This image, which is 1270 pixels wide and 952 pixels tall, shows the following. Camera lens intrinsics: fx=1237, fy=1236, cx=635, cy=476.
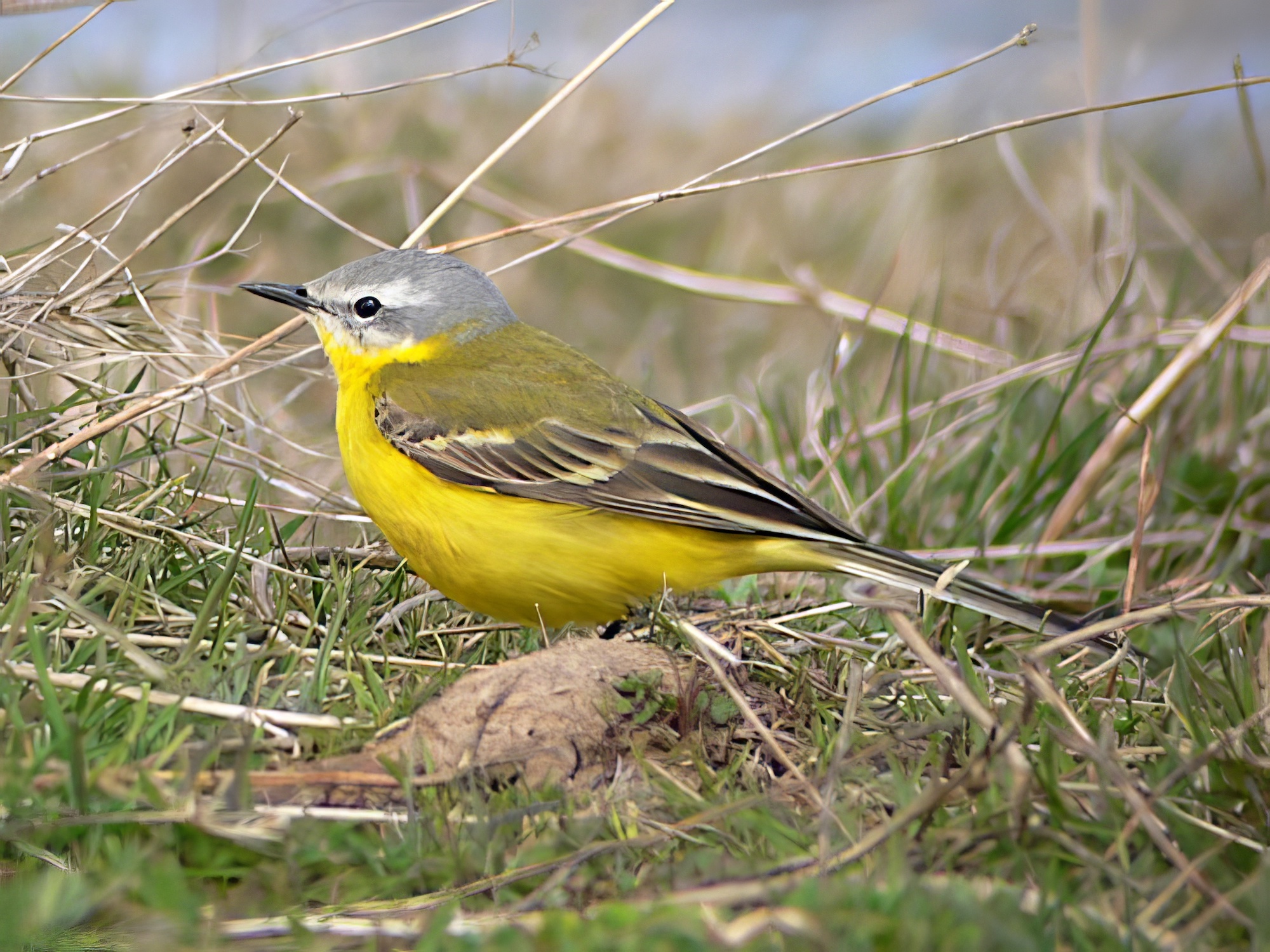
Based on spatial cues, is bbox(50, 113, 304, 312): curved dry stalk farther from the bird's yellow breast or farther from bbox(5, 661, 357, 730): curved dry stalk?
bbox(5, 661, 357, 730): curved dry stalk

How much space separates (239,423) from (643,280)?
5.30m

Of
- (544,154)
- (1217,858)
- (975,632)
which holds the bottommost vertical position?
(975,632)

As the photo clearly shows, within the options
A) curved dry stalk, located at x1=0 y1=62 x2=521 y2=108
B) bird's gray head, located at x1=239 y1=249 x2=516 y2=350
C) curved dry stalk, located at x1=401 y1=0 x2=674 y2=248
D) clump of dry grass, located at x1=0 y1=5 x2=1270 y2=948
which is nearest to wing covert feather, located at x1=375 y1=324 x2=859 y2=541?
bird's gray head, located at x1=239 y1=249 x2=516 y2=350

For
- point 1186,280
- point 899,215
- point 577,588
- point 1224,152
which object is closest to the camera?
point 577,588

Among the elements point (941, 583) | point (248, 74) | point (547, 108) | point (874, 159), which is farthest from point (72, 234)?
point (941, 583)

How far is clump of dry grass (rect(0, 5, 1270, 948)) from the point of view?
2.59m

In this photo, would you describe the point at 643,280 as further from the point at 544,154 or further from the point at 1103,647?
the point at 1103,647

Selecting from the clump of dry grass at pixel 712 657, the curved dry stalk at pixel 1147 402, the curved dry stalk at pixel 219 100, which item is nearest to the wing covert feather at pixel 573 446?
the clump of dry grass at pixel 712 657

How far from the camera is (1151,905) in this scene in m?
2.51

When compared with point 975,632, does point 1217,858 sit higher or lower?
higher

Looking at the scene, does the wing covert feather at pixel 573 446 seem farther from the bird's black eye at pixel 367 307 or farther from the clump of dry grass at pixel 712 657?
the clump of dry grass at pixel 712 657

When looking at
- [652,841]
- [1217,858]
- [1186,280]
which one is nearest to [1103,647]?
[1217,858]

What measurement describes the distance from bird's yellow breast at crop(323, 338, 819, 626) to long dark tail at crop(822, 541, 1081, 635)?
168 mm

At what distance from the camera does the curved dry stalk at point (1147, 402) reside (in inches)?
198
